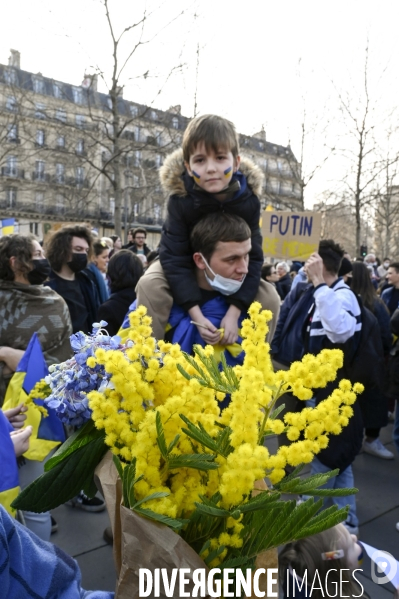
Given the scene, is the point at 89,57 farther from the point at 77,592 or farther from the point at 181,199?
the point at 77,592

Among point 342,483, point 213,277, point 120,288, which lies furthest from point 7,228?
point 213,277

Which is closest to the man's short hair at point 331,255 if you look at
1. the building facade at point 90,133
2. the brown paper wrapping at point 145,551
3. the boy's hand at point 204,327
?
the boy's hand at point 204,327

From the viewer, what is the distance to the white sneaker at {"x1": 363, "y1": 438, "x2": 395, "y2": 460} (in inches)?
190

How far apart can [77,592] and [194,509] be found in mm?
318

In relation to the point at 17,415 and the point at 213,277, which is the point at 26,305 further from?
the point at 213,277

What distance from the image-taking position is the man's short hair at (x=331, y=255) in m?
3.69

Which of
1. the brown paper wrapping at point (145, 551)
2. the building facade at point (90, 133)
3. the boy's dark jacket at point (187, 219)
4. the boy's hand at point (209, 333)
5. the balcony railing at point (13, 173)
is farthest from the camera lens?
the balcony railing at point (13, 173)

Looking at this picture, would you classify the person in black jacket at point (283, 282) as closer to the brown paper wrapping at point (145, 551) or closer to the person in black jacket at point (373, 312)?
the person in black jacket at point (373, 312)

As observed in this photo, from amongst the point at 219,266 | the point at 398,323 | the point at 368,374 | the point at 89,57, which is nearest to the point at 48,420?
the point at 219,266

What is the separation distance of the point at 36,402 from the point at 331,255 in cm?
245

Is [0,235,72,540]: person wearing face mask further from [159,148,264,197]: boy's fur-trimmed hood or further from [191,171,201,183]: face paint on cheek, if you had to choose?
[191,171,201,183]: face paint on cheek

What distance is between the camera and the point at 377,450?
487 cm

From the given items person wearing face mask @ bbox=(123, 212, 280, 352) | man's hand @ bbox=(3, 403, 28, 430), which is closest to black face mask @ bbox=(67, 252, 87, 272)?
man's hand @ bbox=(3, 403, 28, 430)

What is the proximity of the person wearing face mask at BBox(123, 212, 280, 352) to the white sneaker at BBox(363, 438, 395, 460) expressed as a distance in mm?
3591
